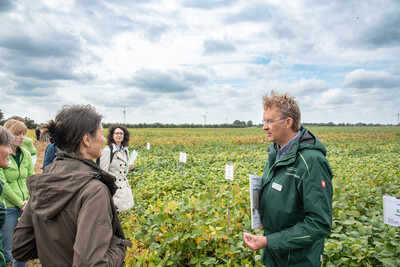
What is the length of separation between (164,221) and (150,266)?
0.58 m

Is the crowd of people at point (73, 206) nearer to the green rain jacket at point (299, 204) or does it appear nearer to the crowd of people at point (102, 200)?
the crowd of people at point (102, 200)

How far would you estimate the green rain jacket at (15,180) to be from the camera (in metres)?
2.88

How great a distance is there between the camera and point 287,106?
1886 millimetres

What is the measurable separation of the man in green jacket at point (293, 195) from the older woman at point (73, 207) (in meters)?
1.09

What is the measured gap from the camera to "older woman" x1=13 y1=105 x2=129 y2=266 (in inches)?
44.6

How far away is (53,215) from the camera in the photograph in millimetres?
1176

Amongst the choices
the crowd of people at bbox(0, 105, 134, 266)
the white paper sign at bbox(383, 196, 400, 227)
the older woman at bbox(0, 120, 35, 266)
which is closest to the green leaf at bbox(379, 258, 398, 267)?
the white paper sign at bbox(383, 196, 400, 227)

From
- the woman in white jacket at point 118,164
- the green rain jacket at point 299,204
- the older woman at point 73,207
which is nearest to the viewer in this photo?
the older woman at point 73,207

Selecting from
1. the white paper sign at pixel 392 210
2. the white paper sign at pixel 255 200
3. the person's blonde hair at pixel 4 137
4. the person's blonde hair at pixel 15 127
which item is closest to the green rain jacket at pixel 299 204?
the white paper sign at pixel 255 200

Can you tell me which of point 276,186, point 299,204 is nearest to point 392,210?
point 299,204

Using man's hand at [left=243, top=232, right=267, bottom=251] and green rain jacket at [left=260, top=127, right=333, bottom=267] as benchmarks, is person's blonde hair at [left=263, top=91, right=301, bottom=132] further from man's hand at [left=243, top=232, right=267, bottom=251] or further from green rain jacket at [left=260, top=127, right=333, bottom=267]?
man's hand at [left=243, top=232, right=267, bottom=251]

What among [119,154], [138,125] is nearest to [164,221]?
[119,154]

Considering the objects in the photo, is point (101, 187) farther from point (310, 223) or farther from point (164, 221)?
point (164, 221)

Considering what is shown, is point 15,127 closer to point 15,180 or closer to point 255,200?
point 15,180
